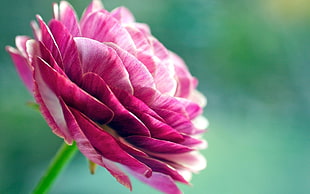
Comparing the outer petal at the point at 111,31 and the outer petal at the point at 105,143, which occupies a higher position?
the outer petal at the point at 111,31

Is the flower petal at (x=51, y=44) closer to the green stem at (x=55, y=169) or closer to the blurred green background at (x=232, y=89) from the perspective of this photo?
the green stem at (x=55, y=169)

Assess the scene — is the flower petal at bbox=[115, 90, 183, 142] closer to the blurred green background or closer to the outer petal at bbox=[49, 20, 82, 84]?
the outer petal at bbox=[49, 20, 82, 84]

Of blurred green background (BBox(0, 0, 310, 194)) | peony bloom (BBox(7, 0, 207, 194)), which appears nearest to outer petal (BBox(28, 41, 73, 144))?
peony bloom (BBox(7, 0, 207, 194))

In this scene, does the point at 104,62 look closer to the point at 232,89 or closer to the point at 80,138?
the point at 80,138

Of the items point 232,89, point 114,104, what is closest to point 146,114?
point 114,104

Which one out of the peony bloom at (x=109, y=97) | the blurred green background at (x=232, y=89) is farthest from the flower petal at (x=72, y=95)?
the blurred green background at (x=232, y=89)

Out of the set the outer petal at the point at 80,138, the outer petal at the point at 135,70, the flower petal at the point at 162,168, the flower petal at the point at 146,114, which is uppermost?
the outer petal at the point at 135,70

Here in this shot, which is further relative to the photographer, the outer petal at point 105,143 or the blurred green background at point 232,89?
the blurred green background at point 232,89
